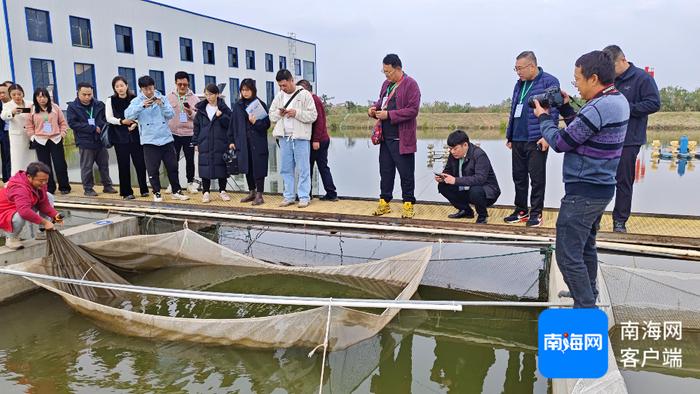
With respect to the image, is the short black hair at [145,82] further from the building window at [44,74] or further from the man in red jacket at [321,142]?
the building window at [44,74]

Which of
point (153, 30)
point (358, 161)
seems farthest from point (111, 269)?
point (153, 30)

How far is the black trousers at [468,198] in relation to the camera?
484 centimetres

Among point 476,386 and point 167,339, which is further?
point 167,339

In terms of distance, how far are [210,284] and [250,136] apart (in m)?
1.78

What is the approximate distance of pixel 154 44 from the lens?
2556 centimetres

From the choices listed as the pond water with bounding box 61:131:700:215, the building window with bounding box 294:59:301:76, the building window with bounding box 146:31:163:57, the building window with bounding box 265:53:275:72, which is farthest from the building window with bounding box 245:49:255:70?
the pond water with bounding box 61:131:700:215

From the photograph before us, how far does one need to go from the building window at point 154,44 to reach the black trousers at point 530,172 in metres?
24.6

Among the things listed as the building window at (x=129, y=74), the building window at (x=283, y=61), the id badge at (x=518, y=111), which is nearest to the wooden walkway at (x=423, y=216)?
the id badge at (x=518, y=111)

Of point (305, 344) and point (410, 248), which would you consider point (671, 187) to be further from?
point (305, 344)

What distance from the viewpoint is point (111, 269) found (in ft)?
17.1

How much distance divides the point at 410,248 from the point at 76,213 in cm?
468

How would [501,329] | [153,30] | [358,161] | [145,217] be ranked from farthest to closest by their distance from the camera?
[153,30] → [358,161] → [145,217] → [501,329]

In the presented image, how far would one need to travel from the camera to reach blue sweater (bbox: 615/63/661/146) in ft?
13.3

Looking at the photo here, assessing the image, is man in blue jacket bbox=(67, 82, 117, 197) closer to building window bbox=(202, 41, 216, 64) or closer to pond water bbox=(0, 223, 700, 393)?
pond water bbox=(0, 223, 700, 393)
